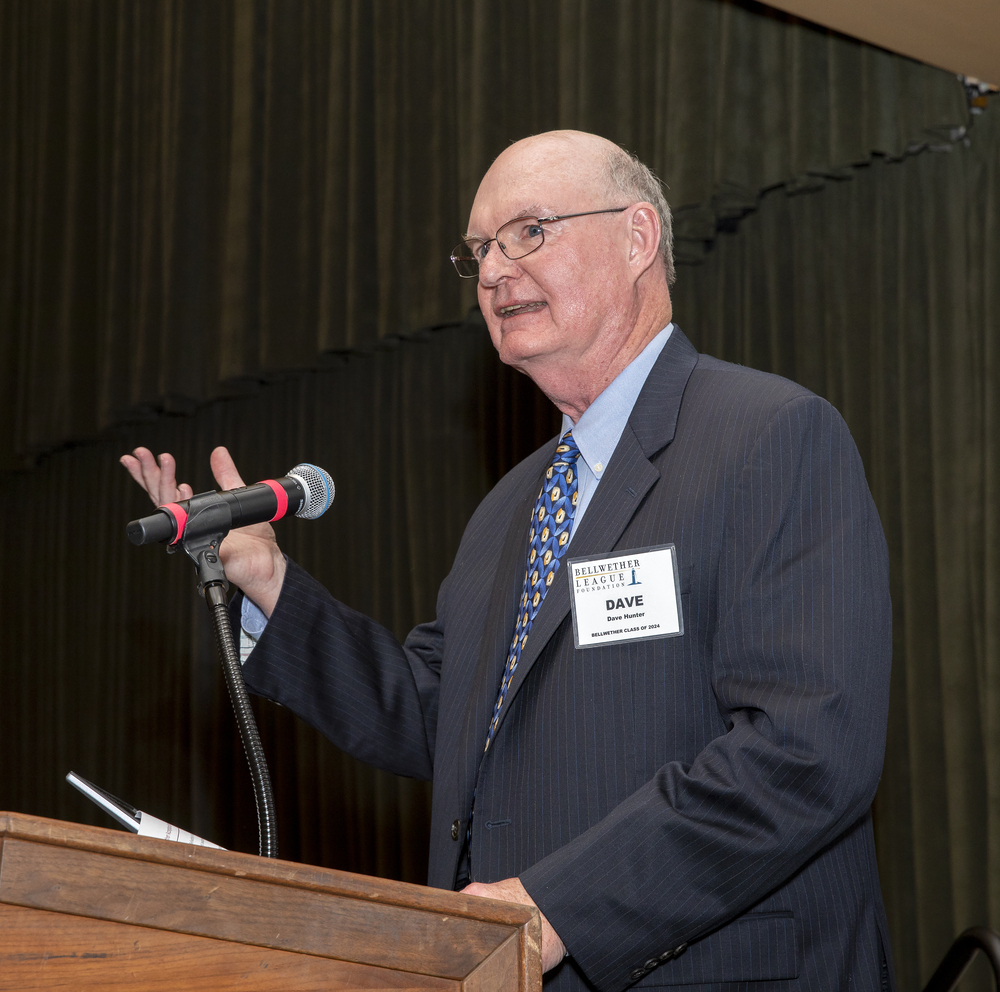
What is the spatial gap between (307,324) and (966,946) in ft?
10.4

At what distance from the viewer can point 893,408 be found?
11.0 ft

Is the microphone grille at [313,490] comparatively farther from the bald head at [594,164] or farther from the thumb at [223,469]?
the bald head at [594,164]

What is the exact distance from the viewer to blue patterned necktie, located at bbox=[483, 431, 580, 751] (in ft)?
5.60

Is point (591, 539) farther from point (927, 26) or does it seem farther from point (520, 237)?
point (927, 26)

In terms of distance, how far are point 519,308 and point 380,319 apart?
2.32 metres

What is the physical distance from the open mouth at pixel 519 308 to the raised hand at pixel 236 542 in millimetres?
507

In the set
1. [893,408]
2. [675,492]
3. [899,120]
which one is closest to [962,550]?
[893,408]

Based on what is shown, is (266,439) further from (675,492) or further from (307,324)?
(675,492)

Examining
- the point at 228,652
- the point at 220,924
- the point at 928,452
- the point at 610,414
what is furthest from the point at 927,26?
the point at 220,924

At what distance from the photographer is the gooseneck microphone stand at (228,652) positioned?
1.33m

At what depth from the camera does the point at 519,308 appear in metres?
1.95

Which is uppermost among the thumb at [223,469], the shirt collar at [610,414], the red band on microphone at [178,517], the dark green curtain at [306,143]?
the dark green curtain at [306,143]

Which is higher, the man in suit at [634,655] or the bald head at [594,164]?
the bald head at [594,164]

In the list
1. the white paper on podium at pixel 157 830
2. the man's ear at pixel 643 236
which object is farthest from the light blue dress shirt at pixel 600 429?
the white paper on podium at pixel 157 830
